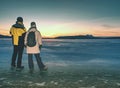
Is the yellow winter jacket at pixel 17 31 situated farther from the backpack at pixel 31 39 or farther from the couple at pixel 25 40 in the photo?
the backpack at pixel 31 39

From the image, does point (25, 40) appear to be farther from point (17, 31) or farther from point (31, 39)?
point (17, 31)

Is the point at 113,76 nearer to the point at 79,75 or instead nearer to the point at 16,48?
the point at 79,75

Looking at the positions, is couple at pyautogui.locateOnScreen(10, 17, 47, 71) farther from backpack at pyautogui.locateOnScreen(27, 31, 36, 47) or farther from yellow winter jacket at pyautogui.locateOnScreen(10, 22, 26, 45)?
backpack at pyautogui.locateOnScreen(27, 31, 36, 47)

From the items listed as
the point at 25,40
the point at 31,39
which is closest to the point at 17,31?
the point at 25,40

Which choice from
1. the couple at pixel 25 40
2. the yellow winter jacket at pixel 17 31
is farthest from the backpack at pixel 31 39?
the yellow winter jacket at pixel 17 31

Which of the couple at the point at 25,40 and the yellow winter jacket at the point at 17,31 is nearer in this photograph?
the couple at the point at 25,40

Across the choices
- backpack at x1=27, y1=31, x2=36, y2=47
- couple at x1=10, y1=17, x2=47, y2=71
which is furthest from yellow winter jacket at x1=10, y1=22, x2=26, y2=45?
backpack at x1=27, y1=31, x2=36, y2=47

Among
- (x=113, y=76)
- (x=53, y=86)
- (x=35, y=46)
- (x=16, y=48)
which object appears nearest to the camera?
(x=53, y=86)

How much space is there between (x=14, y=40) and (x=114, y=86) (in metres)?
4.97

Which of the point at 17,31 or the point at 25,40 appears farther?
the point at 17,31

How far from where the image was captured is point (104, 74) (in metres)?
10.3

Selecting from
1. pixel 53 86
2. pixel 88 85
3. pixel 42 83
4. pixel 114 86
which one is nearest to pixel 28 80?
pixel 42 83

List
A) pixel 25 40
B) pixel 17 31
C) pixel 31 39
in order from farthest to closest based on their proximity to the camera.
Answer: pixel 17 31, pixel 25 40, pixel 31 39

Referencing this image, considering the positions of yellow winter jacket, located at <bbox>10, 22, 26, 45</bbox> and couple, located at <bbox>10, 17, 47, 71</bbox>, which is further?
yellow winter jacket, located at <bbox>10, 22, 26, 45</bbox>
